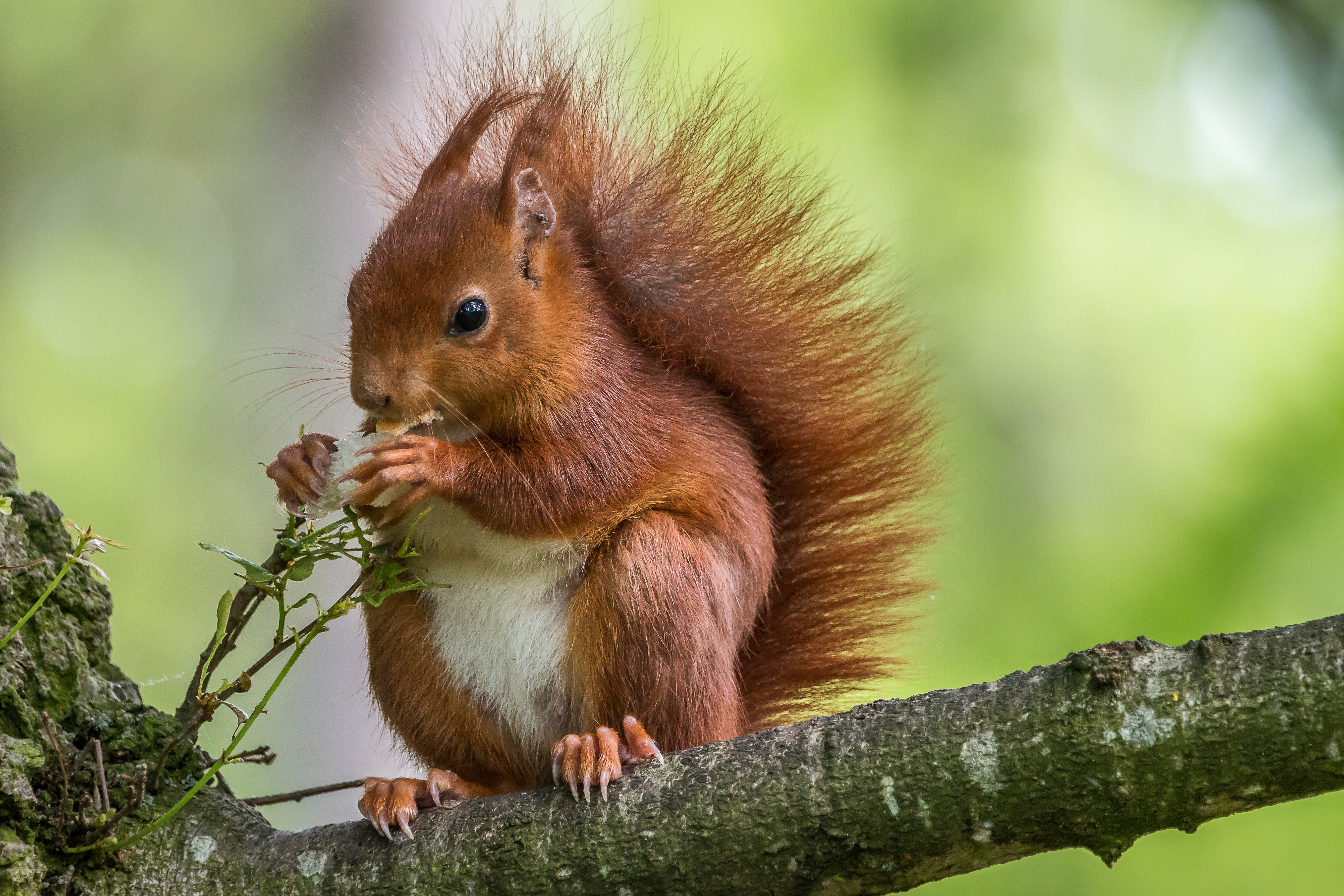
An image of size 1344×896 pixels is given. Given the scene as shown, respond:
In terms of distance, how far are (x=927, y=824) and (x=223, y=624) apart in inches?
37.7

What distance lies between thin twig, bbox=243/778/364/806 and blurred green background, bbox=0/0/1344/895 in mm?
390

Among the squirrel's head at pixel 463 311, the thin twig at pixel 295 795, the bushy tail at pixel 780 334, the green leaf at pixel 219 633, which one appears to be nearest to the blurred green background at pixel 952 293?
the bushy tail at pixel 780 334

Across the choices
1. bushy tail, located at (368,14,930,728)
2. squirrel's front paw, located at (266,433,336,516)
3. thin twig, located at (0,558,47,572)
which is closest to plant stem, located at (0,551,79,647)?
thin twig, located at (0,558,47,572)

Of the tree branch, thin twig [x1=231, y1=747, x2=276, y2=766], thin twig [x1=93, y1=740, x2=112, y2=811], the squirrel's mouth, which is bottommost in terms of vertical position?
the tree branch

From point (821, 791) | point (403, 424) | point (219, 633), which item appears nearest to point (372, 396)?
point (403, 424)

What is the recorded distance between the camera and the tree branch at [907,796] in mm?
1300

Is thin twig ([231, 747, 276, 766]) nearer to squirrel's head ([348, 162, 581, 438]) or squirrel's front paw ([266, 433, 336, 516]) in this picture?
squirrel's front paw ([266, 433, 336, 516])

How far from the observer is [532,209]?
2131mm

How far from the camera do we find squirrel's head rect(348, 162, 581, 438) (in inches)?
78.2

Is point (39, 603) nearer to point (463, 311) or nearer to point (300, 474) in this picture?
point (300, 474)

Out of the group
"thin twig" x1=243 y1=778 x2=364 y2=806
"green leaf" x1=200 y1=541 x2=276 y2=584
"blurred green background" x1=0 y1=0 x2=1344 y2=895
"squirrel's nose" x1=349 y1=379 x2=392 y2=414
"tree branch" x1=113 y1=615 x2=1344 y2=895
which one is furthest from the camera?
"blurred green background" x1=0 y1=0 x2=1344 y2=895

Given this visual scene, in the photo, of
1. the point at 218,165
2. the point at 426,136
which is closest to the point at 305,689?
the point at 426,136

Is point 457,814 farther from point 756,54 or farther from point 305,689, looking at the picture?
point 756,54

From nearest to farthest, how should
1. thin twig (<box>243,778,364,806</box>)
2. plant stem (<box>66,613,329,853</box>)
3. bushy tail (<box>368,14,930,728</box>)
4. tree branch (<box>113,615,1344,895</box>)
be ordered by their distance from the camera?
tree branch (<box>113,615,1344,895</box>) < plant stem (<box>66,613,329,853</box>) < thin twig (<box>243,778,364,806</box>) < bushy tail (<box>368,14,930,728</box>)
